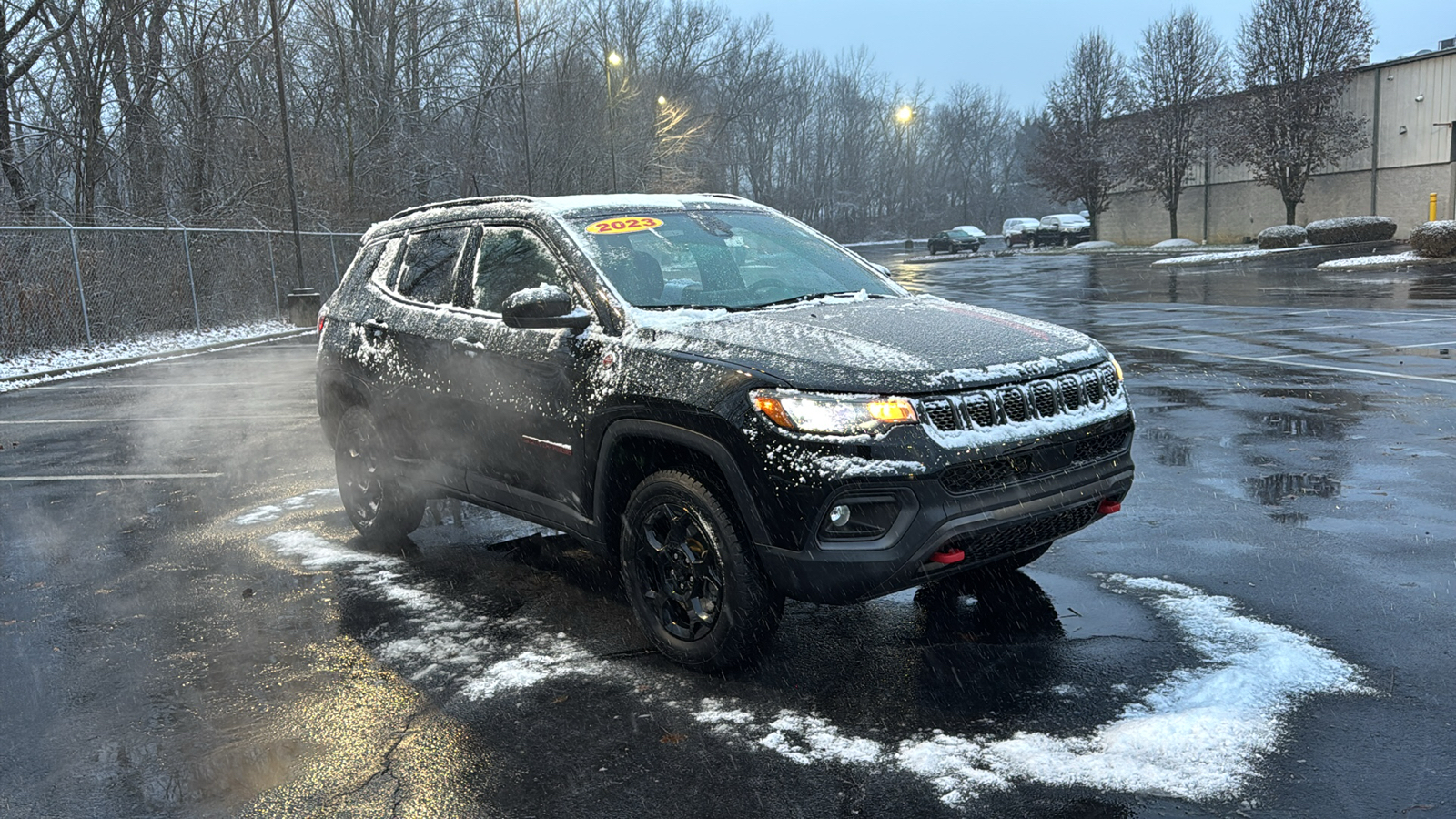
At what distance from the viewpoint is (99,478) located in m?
Answer: 8.84

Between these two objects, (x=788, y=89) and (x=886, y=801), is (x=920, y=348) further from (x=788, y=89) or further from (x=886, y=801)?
(x=788, y=89)

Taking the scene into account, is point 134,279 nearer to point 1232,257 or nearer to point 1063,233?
point 1232,257

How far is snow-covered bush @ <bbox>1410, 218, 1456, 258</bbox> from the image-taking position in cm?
2706

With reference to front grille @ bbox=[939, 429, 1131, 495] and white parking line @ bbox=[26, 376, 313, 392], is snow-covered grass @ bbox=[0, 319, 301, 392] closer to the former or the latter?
white parking line @ bbox=[26, 376, 313, 392]

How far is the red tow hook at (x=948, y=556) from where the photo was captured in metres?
3.73

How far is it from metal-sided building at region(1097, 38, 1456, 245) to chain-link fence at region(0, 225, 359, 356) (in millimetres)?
38357

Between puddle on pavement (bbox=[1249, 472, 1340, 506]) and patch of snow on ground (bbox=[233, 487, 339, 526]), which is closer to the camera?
puddle on pavement (bbox=[1249, 472, 1340, 506])

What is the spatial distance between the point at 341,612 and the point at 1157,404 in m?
7.47

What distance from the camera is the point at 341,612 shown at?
17.1ft

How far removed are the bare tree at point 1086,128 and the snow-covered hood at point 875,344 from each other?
53228mm

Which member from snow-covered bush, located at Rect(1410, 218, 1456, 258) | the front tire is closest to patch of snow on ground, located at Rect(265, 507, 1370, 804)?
the front tire

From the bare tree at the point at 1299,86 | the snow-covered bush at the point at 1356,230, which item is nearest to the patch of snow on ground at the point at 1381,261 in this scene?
the snow-covered bush at the point at 1356,230

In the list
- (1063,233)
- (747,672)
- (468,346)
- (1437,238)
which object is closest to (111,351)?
(468,346)

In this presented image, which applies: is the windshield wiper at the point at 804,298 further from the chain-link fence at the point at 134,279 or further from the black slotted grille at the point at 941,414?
the chain-link fence at the point at 134,279
